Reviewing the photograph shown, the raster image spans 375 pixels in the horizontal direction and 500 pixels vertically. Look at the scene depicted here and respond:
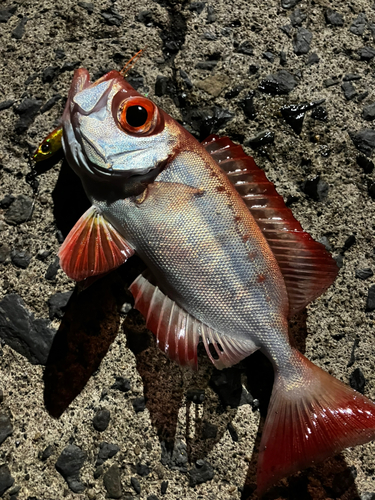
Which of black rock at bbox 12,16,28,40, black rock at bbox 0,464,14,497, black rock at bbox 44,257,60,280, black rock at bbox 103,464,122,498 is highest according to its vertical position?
black rock at bbox 12,16,28,40

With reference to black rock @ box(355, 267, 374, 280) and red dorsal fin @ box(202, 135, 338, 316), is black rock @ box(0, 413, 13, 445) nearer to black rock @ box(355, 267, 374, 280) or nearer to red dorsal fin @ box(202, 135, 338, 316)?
red dorsal fin @ box(202, 135, 338, 316)

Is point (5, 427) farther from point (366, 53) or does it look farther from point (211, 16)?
point (366, 53)

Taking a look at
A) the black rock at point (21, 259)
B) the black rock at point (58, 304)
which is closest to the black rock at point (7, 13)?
the black rock at point (21, 259)

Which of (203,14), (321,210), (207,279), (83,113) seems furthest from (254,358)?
(203,14)

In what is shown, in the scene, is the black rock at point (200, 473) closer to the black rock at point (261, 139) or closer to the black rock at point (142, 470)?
the black rock at point (142, 470)

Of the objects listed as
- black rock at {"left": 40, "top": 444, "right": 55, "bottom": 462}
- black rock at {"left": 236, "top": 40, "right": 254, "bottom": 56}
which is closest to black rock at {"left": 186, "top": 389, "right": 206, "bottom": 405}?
black rock at {"left": 40, "top": 444, "right": 55, "bottom": 462}

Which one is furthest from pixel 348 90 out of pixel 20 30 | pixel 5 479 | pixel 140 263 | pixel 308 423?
pixel 5 479
